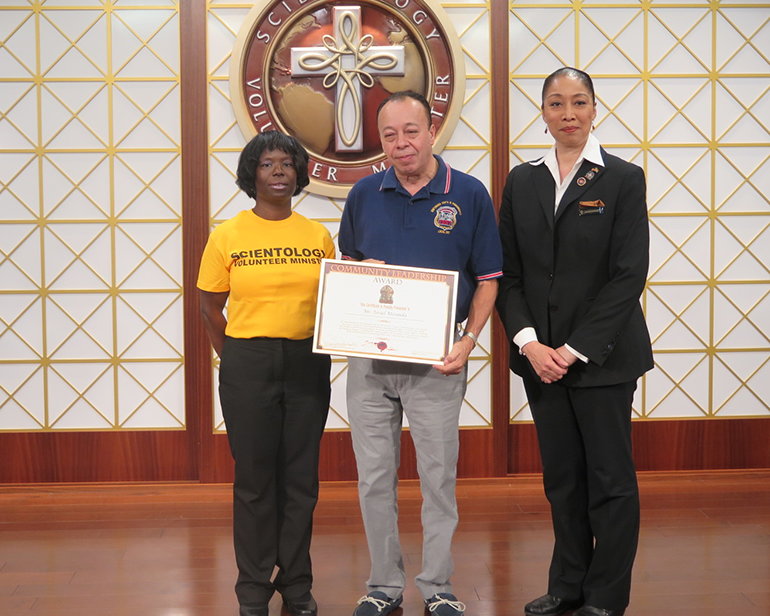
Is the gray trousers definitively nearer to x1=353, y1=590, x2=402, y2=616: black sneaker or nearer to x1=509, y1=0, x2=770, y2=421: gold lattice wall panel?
x1=353, y1=590, x2=402, y2=616: black sneaker

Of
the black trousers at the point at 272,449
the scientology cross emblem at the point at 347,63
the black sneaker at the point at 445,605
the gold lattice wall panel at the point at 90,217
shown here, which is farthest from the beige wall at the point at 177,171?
the black sneaker at the point at 445,605

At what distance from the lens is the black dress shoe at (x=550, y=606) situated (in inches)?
101

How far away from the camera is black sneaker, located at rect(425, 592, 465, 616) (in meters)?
2.46

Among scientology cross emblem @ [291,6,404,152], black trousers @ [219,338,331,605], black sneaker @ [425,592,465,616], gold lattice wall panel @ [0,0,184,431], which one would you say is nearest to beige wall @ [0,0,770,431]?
gold lattice wall panel @ [0,0,184,431]

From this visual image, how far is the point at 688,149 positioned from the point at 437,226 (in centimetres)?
210

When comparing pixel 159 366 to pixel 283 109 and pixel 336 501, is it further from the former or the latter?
pixel 283 109

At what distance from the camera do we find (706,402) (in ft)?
13.4

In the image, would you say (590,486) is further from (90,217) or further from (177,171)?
(90,217)

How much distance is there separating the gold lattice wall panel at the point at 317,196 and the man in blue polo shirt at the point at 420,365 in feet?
4.61

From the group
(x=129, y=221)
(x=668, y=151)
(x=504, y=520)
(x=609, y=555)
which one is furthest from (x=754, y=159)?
(x=129, y=221)

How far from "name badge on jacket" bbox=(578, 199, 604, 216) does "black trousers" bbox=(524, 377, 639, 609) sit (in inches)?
20.6

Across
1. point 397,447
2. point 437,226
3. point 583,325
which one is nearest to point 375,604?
point 397,447

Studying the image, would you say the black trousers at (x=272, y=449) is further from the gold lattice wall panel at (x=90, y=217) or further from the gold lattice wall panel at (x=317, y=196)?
the gold lattice wall panel at (x=90, y=217)

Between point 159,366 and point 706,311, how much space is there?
268 cm
